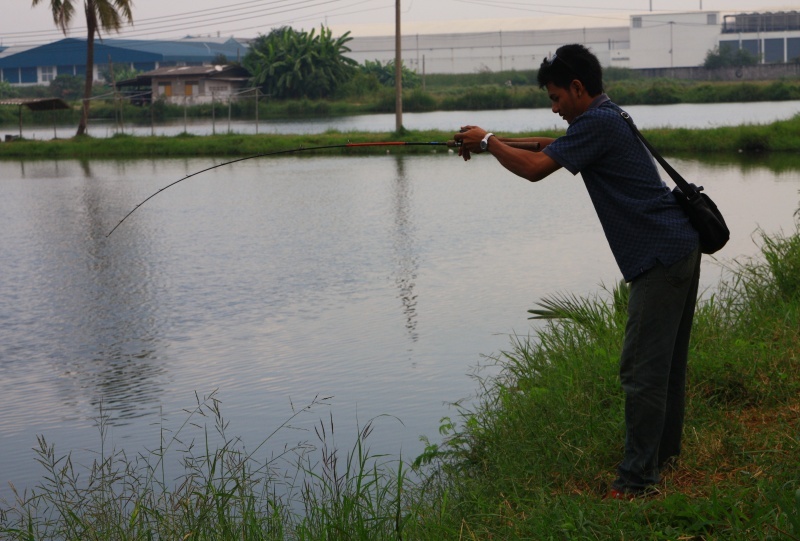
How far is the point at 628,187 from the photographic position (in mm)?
3828

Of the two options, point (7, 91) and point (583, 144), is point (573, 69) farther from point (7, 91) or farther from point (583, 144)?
point (7, 91)

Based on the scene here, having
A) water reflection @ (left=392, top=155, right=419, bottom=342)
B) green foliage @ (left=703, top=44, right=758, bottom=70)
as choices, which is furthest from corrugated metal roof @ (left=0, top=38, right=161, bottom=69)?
water reflection @ (left=392, top=155, right=419, bottom=342)

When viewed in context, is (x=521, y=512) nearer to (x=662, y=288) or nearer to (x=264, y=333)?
(x=662, y=288)

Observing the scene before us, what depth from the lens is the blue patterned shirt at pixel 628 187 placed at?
149 inches

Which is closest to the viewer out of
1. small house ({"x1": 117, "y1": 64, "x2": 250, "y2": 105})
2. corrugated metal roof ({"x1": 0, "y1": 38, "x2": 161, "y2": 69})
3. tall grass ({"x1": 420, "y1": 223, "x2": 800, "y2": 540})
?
tall grass ({"x1": 420, "y1": 223, "x2": 800, "y2": 540})

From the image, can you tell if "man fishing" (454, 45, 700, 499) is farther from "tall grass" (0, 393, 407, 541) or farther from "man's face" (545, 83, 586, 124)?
"tall grass" (0, 393, 407, 541)

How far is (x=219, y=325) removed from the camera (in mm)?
8797

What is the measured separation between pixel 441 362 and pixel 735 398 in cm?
273

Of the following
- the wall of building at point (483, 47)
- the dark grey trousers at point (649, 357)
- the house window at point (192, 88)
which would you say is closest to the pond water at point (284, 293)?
the dark grey trousers at point (649, 357)

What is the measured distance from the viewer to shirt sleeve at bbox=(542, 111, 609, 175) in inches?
148

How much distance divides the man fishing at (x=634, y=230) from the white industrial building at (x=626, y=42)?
75064 millimetres

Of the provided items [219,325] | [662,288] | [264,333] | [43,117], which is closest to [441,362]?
[264,333]

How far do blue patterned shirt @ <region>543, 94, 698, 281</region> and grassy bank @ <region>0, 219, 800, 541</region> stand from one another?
80cm

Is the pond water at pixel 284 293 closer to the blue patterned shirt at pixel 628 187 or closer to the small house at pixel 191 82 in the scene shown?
the blue patterned shirt at pixel 628 187
